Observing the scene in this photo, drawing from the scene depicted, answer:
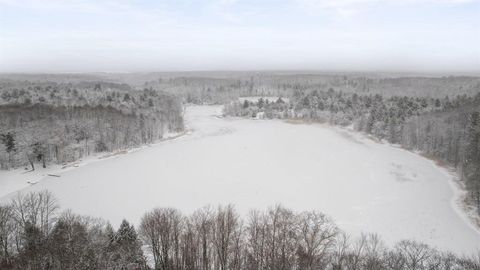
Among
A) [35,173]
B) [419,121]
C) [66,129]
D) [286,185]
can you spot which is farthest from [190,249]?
[419,121]

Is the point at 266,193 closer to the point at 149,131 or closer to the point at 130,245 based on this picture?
the point at 130,245

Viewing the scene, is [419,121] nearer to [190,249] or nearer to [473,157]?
[473,157]

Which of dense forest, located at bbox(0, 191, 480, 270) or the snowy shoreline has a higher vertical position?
dense forest, located at bbox(0, 191, 480, 270)

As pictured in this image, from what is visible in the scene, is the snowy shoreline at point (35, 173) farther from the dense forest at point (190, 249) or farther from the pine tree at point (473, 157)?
the pine tree at point (473, 157)

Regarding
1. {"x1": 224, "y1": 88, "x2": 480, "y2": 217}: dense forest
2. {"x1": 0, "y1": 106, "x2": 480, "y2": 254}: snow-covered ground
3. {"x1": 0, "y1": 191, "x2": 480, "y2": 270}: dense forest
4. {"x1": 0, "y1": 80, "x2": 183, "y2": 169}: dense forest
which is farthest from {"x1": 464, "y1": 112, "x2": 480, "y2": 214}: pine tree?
{"x1": 0, "y1": 80, "x2": 183, "y2": 169}: dense forest

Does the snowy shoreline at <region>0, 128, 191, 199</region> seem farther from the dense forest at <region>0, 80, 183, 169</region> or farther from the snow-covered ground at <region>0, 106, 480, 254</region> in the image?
the dense forest at <region>0, 80, 183, 169</region>

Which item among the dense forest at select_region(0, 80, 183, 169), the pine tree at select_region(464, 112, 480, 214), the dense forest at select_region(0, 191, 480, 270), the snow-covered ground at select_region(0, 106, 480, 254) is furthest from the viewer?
the dense forest at select_region(0, 80, 183, 169)

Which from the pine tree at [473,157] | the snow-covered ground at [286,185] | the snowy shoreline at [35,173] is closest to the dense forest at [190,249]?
the snow-covered ground at [286,185]
